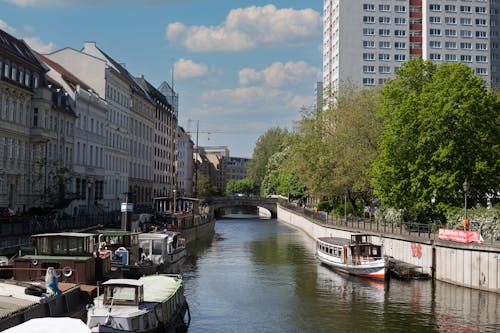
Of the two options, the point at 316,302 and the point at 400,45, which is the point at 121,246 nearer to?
the point at 316,302

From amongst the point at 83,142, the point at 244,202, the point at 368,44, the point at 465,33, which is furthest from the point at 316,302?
the point at 465,33

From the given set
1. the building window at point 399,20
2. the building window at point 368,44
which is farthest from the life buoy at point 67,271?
the building window at point 399,20

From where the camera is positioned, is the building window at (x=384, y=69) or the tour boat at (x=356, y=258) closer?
the tour boat at (x=356, y=258)

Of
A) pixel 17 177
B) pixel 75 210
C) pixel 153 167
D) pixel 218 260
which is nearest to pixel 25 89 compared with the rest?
pixel 17 177

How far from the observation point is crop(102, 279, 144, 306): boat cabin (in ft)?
79.5

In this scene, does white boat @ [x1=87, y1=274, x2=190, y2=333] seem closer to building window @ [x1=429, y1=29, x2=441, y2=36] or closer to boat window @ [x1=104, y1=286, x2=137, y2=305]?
boat window @ [x1=104, y1=286, x2=137, y2=305]

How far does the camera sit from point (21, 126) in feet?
190

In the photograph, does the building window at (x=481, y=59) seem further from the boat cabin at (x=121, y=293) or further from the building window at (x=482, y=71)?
the boat cabin at (x=121, y=293)

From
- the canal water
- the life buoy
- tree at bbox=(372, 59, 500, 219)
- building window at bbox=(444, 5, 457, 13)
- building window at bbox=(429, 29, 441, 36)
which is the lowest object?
the canal water

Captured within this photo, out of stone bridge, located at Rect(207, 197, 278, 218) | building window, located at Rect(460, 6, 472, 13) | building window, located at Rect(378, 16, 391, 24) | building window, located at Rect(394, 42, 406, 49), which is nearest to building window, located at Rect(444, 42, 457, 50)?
building window, located at Rect(460, 6, 472, 13)

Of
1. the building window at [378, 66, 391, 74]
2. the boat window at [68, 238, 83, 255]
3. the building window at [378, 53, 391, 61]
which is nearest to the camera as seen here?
the boat window at [68, 238, 83, 255]

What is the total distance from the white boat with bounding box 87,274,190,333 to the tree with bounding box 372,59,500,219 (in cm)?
3025

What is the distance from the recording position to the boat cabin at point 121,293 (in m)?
24.2

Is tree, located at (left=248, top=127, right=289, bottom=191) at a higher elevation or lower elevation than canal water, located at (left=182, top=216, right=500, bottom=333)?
higher
